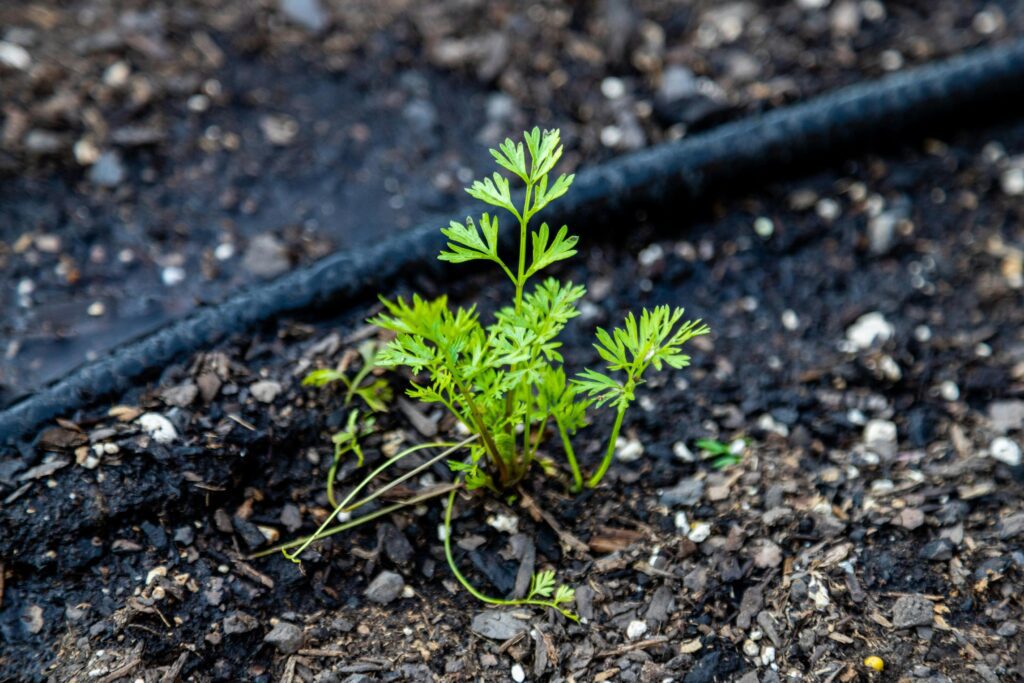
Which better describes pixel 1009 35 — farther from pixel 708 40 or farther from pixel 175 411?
pixel 175 411

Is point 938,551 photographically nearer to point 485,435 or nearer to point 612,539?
point 612,539

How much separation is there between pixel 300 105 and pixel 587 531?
1809 millimetres

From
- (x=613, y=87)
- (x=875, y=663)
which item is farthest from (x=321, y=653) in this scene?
(x=613, y=87)

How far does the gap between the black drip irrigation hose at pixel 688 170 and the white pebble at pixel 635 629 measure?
113 centimetres

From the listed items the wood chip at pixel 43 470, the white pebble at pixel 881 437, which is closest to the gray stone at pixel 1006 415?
the white pebble at pixel 881 437

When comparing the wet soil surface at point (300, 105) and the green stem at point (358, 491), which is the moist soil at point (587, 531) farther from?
the wet soil surface at point (300, 105)

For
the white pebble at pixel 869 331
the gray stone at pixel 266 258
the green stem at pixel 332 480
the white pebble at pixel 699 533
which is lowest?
the white pebble at pixel 699 533

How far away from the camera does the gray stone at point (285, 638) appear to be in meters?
1.93

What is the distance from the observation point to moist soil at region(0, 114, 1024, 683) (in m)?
1.90

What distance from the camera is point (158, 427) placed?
6.84 feet

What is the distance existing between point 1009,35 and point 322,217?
8.21 ft

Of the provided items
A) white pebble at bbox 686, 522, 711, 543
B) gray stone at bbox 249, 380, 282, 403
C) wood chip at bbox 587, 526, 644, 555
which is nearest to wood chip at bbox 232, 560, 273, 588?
gray stone at bbox 249, 380, 282, 403

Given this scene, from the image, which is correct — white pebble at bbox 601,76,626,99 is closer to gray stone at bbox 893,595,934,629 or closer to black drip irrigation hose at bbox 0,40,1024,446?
black drip irrigation hose at bbox 0,40,1024,446

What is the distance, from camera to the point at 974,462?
2.23 meters
